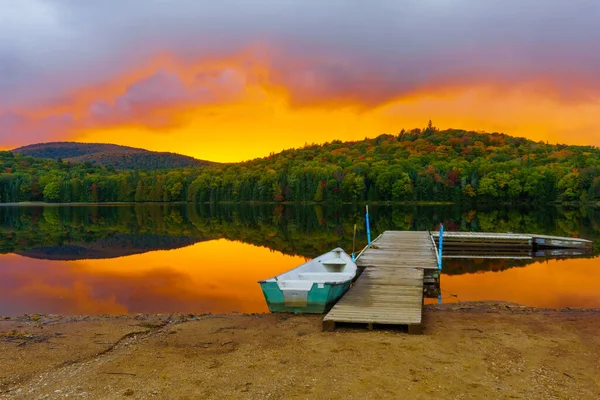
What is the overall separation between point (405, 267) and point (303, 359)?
9.05m

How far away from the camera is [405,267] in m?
16.4

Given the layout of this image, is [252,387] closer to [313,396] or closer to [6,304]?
[313,396]

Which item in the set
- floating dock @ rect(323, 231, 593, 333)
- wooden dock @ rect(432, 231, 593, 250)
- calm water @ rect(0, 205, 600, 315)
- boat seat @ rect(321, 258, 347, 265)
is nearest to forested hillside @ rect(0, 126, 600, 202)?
calm water @ rect(0, 205, 600, 315)

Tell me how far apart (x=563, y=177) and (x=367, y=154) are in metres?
61.4

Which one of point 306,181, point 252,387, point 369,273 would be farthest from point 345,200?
point 252,387

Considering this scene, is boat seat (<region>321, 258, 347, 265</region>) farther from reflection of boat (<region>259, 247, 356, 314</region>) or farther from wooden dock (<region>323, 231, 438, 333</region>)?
reflection of boat (<region>259, 247, 356, 314</region>)

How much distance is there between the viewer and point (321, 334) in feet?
31.9

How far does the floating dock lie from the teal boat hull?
412mm

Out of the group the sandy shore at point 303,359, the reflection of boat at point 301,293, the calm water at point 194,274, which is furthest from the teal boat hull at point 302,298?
the calm water at point 194,274

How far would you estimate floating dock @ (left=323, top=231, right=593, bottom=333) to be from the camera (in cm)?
1017

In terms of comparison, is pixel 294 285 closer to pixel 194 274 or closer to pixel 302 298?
pixel 302 298

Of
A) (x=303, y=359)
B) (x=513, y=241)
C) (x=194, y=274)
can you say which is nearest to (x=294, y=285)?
(x=303, y=359)

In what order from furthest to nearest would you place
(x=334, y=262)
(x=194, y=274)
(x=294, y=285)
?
1. (x=194, y=274)
2. (x=334, y=262)
3. (x=294, y=285)

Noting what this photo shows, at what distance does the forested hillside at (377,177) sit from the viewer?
3898 inches
